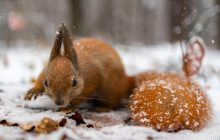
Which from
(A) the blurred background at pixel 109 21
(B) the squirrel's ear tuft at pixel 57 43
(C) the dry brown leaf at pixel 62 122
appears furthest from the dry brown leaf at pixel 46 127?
(A) the blurred background at pixel 109 21

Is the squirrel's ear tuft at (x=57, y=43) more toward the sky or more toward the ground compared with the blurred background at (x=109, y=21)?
more toward the ground

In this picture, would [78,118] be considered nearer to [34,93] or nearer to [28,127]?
[28,127]

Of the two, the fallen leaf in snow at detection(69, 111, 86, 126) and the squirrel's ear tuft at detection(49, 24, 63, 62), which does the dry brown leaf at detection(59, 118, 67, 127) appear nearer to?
the fallen leaf in snow at detection(69, 111, 86, 126)

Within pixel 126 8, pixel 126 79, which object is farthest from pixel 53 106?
pixel 126 8

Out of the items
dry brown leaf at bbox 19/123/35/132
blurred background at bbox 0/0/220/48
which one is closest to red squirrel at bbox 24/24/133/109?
dry brown leaf at bbox 19/123/35/132

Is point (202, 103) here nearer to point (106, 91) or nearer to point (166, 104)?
point (166, 104)

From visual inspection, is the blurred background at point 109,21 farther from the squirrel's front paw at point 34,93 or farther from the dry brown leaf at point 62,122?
the dry brown leaf at point 62,122

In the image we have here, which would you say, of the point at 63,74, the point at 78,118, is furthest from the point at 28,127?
the point at 63,74
